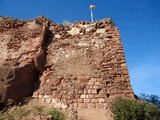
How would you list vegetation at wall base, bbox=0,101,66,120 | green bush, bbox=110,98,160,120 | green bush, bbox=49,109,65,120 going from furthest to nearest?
vegetation at wall base, bbox=0,101,66,120
green bush, bbox=49,109,65,120
green bush, bbox=110,98,160,120

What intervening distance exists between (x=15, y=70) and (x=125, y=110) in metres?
4.17

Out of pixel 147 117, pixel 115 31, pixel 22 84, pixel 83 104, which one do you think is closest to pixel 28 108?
pixel 22 84

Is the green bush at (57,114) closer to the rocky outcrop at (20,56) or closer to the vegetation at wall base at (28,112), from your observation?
the vegetation at wall base at (28,112)

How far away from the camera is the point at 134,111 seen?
6.64 metres

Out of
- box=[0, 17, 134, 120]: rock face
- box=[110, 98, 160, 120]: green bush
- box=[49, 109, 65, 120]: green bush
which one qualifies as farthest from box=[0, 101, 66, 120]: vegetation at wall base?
box=[110, 98, 160, 120]: green bush

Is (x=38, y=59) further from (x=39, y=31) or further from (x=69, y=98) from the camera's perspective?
(x=69, y=98)

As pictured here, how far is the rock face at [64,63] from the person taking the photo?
7.96 metres

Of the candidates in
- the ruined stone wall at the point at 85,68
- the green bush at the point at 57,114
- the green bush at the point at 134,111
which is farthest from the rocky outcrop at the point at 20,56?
the green bush at the point at 134,111

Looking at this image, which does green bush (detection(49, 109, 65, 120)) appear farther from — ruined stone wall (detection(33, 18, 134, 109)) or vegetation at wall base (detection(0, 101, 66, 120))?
ruined stone wall (detection(33, 18, 134, 109))

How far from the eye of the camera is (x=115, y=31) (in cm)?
950

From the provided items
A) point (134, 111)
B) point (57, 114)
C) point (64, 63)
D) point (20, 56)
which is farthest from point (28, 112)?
point (134, 111)

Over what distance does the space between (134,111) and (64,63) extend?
335 centimetres

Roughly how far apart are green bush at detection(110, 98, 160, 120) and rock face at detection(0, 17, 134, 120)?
2.83ft

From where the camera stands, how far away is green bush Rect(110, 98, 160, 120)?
6.61 m
